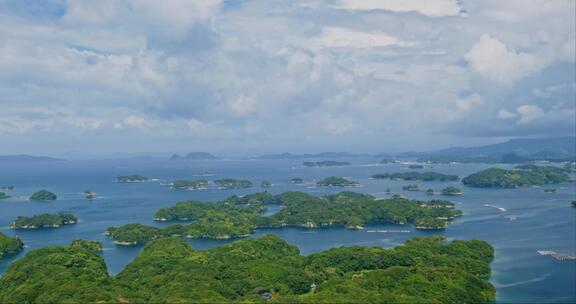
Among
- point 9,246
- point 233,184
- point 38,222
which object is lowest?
point 9,246

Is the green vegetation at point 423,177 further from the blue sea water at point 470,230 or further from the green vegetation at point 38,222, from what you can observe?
the green vegetation at point 38,222

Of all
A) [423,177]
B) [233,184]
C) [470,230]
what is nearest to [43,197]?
[233,184]

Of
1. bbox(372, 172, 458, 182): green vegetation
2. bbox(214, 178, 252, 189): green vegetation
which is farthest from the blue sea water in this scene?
bbox(372, 172, 458, 182): green vegetation

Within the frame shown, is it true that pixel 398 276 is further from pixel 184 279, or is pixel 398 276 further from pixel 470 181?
pixel 470 181

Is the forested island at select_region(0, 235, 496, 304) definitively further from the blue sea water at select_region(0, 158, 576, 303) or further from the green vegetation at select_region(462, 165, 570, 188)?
the green vegetation at select_region(462, 165, 570, 188)

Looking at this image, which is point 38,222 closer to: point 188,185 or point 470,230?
point 188,185

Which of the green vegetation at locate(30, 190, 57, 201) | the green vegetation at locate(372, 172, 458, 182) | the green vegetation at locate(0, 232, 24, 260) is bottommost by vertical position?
the green vegetation at locate(0, 232, 24, 260)

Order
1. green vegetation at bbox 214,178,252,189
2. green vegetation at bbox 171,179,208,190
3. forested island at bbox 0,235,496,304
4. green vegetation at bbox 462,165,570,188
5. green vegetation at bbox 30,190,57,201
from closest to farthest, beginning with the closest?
1. forested island at bbox 0,235,496,304
2. green vegetation at bbox 30,190,57,201
3. green vegetation at bbox 462,165,570,188
4. green vegetation at bbox 171,179,208,190
5. green vegetation at bbox 214,178,252,189

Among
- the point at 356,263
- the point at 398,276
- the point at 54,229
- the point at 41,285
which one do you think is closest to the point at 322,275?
the point at 356,263
